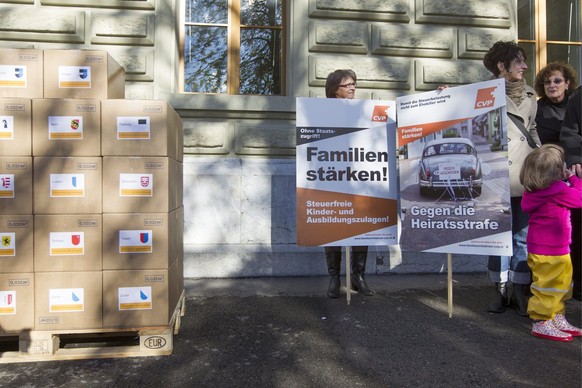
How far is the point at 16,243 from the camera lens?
250cm

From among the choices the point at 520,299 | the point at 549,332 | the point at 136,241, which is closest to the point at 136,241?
the point at 136,241

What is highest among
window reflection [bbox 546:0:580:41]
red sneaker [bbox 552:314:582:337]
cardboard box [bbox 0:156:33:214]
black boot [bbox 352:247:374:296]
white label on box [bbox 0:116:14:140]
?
window reflection [bbox 546:0:580:41]

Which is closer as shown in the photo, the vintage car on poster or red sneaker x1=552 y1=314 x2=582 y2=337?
red sneaker x1=552 y1=314 x2=582 y2=337

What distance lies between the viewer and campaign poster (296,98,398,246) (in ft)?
11.6

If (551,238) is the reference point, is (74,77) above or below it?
above

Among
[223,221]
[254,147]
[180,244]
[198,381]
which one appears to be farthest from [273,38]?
[198,381]

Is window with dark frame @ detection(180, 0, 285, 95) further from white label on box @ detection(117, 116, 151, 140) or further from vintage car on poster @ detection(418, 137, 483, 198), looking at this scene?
white label on box @ detection(117, 116, 151, 140)

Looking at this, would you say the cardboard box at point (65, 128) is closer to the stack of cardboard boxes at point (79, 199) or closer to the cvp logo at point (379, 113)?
the stack of cardboard boxes at point (79, 199)

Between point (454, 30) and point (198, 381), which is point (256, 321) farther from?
point (454, 30)

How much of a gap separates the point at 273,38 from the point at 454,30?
7.27ft

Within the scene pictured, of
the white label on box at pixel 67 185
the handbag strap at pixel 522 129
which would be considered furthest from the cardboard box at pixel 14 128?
the handbag strap at pixel 522 129

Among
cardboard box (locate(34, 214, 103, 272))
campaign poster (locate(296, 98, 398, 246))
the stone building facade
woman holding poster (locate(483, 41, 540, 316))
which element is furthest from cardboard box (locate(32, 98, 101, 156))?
woman holding poster (locate(483, 41, 540, 316))

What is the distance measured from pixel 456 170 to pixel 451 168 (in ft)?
0.13

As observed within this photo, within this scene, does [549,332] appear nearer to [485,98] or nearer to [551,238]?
[551,238]
